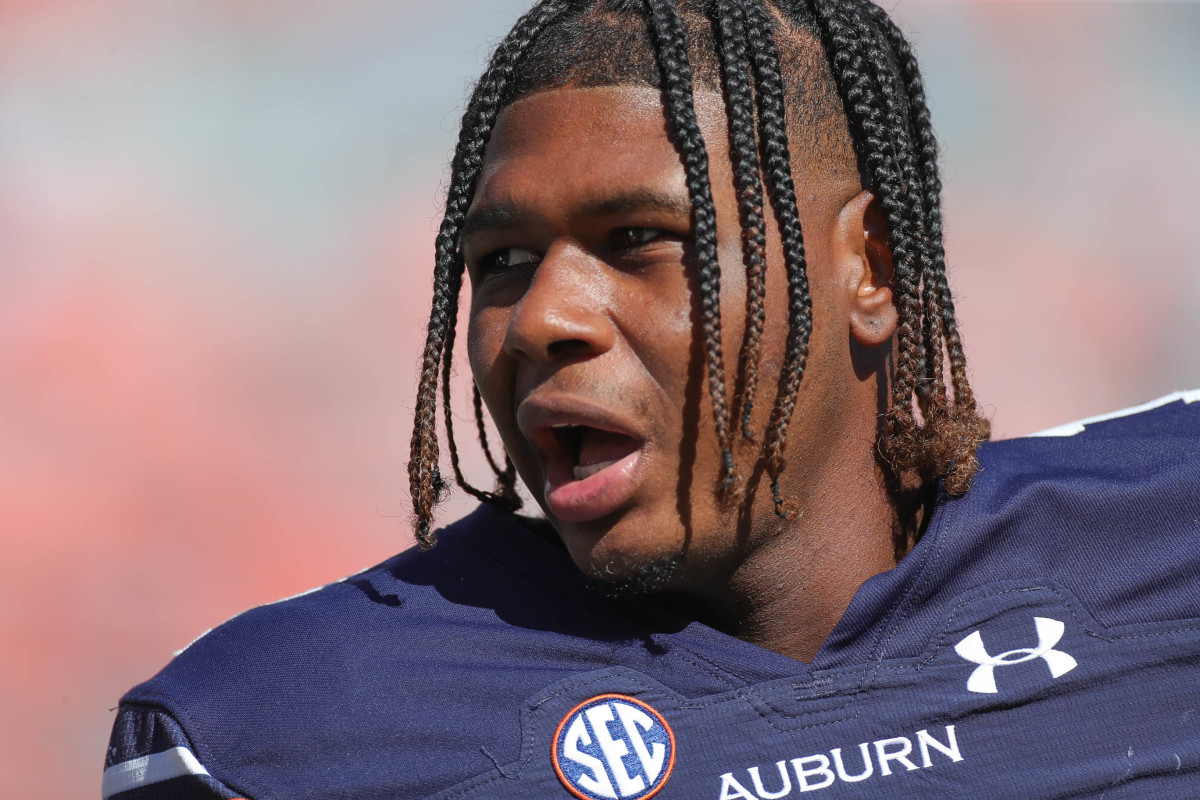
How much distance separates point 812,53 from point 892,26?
13.9 inches

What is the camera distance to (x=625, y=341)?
1964 millimetres

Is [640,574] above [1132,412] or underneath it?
underneath

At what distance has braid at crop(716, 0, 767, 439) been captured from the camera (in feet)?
6.47

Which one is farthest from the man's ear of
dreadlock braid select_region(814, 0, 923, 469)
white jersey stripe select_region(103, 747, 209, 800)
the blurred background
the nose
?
the blurred background

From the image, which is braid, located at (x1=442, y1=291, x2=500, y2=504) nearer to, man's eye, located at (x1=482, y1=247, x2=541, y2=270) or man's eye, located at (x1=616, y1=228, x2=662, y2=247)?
man's eye, located at (x1=482, y1=247, x2=541, y2=270)

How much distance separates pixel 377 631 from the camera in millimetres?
2125

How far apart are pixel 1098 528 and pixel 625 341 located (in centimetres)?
94

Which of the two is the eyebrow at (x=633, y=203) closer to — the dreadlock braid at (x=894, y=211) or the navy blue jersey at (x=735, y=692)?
the dreadlock braid at (x=894, y=211)

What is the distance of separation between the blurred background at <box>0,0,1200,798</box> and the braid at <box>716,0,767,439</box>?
2653mm

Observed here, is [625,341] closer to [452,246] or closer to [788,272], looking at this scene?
[788,272]

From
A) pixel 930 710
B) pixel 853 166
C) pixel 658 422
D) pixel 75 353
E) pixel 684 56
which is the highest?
pixel 75 353

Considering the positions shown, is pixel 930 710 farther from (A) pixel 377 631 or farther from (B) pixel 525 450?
(A) pixel 377 631

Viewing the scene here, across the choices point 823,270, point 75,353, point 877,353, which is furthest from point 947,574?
point 75,353

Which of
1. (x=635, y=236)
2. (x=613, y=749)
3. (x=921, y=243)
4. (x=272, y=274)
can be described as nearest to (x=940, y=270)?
(x=921, y=243)
